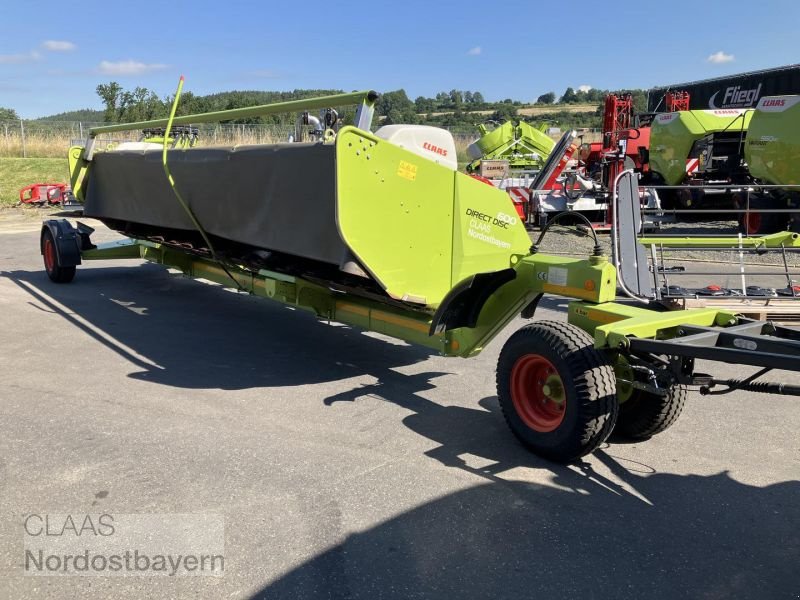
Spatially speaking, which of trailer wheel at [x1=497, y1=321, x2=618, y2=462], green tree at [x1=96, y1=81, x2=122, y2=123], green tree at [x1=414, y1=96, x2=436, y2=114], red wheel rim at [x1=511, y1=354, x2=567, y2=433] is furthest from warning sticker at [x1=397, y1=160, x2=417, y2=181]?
green tree at [x1=414, y1=96, x2=436, y2=114]

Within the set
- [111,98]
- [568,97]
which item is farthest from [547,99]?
[111,98]

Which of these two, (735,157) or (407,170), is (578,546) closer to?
(407,170)

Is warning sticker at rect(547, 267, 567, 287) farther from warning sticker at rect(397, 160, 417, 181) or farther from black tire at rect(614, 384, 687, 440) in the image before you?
warning sticker at rect(397, 160, 417, 181)

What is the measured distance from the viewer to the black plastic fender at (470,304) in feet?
14.1

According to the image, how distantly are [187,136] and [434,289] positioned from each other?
4386 millimetres

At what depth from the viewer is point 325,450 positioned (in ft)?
12.9

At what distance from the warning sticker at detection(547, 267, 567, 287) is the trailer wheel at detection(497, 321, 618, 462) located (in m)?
0.40

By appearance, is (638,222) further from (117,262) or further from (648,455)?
(117,262)

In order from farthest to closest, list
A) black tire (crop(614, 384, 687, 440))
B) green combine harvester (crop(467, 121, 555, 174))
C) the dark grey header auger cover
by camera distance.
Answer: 1. green combine harvester (crop(467, 121, 555, 174))
2. the dark grey header auger cover
3. black tire (crop(614, 384, 687, 440))

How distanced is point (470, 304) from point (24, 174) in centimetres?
2494

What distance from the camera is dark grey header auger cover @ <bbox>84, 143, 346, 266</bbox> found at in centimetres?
441

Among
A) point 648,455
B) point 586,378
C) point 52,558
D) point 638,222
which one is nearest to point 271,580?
point 52,558

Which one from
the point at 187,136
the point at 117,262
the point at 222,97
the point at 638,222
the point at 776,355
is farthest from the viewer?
the point at 222,97

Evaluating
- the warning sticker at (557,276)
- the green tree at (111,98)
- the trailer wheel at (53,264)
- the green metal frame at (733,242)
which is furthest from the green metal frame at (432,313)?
the green tree at (111,98)
